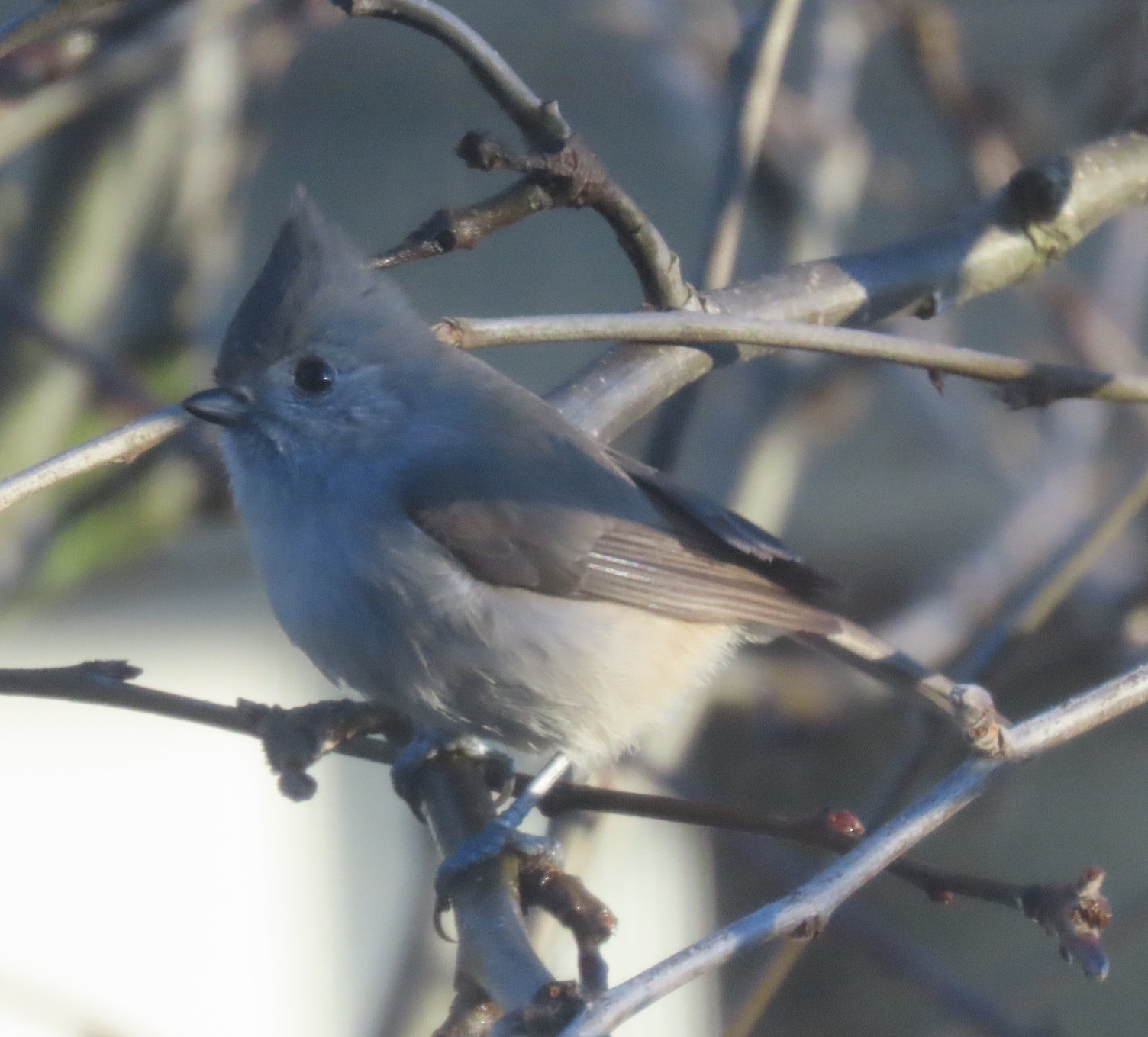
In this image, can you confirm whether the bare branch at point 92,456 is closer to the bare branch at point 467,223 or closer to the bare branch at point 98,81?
the bare branch at point 467,223

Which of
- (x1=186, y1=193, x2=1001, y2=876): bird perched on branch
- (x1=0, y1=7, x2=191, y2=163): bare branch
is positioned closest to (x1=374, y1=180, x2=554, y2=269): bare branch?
(x1=186, y1=193, x2=1001, y2=876): bird perched on branch

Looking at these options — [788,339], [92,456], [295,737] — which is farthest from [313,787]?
[788,339]

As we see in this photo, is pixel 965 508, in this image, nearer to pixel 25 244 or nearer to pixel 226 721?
pixel 25 244

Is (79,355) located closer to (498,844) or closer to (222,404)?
(222,404)

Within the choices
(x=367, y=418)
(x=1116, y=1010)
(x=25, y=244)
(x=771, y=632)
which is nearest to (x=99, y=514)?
(x=25, y=244)

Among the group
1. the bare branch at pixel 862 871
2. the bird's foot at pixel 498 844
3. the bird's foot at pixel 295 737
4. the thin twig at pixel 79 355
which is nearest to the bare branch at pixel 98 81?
the thin twig at pixel 79 355

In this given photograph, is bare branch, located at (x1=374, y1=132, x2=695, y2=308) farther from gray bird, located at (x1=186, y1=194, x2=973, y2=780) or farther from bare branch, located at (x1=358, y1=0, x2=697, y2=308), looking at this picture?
gray bird, located at (x1=186, y1=194, x2=973, y2=780)
